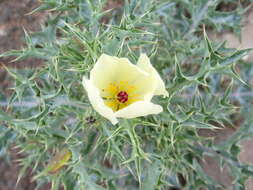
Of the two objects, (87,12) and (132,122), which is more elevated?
(87,12)

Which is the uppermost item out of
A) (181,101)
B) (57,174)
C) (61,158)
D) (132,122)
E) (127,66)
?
(127,66)

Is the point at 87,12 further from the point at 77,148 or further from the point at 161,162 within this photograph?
the point at 161,162

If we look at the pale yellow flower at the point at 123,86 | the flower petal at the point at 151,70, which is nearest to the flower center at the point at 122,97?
the pale yellow flower at the point at 123,86

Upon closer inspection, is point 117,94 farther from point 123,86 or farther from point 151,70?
point 151,70

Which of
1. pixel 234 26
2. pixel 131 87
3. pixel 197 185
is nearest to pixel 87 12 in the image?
pixel 131 87

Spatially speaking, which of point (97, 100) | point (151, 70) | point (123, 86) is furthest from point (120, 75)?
point (97, 100)

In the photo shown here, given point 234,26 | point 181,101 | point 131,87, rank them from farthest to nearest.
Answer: point 234,26 → point 181,101 → point 131,87

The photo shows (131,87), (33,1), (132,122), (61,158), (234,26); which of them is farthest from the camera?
(33,1)

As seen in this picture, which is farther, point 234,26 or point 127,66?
point 234,26
